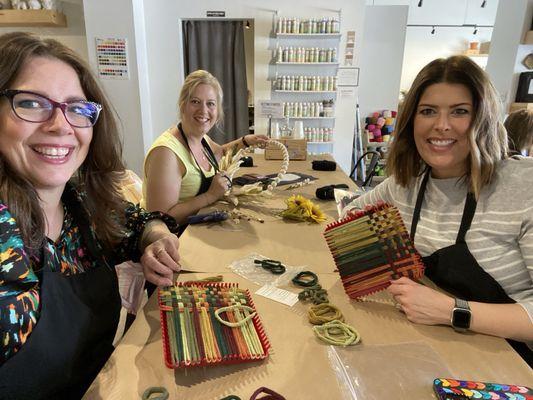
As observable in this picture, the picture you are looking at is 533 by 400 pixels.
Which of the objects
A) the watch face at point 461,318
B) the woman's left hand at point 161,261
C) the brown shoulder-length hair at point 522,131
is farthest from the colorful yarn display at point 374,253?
the brown shoulder-length hair at point 522,131

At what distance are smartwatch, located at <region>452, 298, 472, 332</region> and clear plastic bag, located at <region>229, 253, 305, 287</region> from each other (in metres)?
0.49

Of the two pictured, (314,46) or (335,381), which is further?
(314,46)

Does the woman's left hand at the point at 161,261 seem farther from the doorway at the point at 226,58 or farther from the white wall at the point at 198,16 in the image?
the white wall at the point at 198,16

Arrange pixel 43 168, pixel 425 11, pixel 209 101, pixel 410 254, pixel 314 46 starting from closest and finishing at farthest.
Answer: pixel 43 168, pixel 410 254, pixel 209 101, pixel 314 46, pixel 425 11

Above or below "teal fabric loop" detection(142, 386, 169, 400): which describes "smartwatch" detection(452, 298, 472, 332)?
above

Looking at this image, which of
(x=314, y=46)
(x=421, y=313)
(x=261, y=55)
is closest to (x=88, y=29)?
(x=261, y=55)

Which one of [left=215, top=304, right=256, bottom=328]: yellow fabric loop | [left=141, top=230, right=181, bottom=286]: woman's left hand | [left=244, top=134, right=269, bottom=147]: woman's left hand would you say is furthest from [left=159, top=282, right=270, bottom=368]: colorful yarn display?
[left=244, top=134, right=269, bottom=147]: woman's left hand

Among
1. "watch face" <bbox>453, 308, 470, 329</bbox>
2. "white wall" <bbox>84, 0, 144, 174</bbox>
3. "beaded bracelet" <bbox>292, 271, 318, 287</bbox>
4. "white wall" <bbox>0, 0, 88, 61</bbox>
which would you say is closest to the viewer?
"watch face" <bbox>453, 308, 470, 329</bbox>

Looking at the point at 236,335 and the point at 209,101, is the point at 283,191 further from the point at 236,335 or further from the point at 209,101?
the point at 236,335

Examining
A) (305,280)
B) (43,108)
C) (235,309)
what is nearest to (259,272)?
(305,280)

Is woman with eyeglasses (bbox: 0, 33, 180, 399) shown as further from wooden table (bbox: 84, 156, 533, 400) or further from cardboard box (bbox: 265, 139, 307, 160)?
cardboard box (bbox: 265, 139, 307, 160)

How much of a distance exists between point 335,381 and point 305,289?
15.2 inches

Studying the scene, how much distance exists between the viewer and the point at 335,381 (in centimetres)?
77

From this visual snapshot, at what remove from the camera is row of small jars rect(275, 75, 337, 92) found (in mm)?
5105
